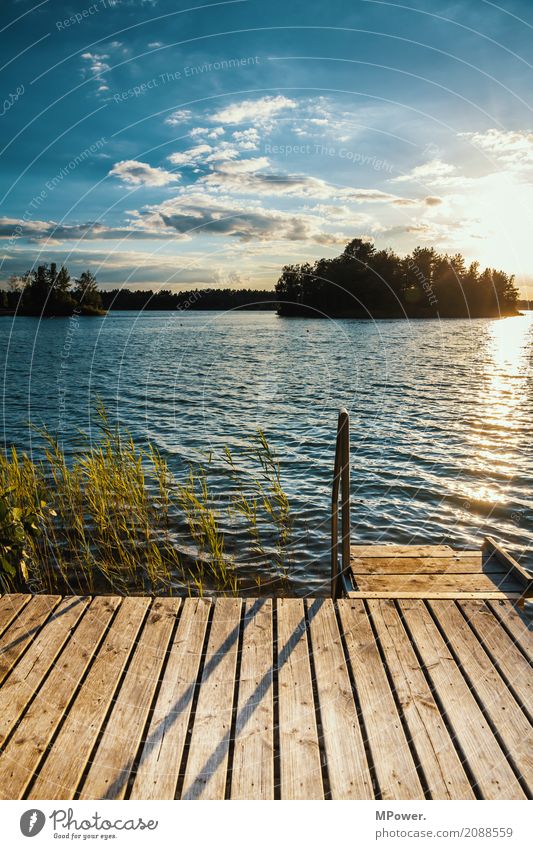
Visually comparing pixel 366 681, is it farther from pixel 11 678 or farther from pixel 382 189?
pixel 382 189

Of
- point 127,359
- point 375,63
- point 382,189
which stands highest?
point 375,63

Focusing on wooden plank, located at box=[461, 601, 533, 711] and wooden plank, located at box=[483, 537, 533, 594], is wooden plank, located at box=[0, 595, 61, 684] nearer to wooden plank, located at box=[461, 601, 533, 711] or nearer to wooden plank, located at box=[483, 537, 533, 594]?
wooden plank, located at box=[461, 601, 533, 711]

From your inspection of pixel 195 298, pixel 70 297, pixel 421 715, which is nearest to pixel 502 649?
pixel 421 715

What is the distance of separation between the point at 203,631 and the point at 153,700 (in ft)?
2.34

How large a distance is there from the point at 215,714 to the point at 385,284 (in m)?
44.7

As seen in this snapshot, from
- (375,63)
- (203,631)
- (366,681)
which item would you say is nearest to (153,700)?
(203,631)

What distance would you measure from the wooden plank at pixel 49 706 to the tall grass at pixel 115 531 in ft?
3.53

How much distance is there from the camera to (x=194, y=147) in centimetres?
704

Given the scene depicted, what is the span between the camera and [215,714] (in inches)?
128

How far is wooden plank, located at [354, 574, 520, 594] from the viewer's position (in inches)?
197

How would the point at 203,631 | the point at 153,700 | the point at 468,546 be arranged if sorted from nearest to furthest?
the point at 153,700
the point at 203,631
the point at 468,546
